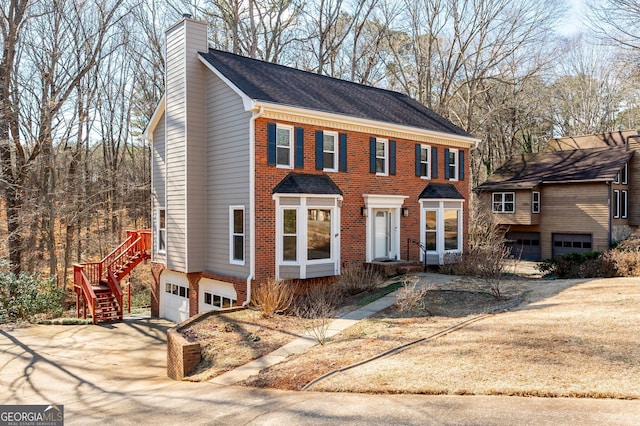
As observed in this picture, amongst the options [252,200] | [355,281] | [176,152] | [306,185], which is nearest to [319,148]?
[306,185]

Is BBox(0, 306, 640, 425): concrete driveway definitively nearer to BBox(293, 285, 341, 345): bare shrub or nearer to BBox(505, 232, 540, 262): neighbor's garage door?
BBox(293, 285, 341, 345): bare shrub

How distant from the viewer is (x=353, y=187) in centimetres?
1639

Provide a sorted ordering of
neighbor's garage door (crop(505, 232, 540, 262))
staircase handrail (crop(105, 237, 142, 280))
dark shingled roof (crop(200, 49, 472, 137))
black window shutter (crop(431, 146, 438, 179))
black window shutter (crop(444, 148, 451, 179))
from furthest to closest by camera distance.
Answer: neighbor's garage door (crop(505, 232, 540, 262))
black window shutter (crop(444, 148, 451, 179))
black window shutter (crop(431, 146, 438, 179))
staircase handrail (crop(105, 237, 142, 280))
dark shingled roof (crop(200, 49, 472, 137))

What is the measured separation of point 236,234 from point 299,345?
Result: 538 cm

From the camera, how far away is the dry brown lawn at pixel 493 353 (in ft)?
22.1

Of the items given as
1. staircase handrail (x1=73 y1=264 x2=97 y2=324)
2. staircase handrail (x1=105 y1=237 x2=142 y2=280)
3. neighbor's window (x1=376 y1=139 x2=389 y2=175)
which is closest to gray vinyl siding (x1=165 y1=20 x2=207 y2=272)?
staircase handrail (x1=73 y1=264 x2=97 y2=324)

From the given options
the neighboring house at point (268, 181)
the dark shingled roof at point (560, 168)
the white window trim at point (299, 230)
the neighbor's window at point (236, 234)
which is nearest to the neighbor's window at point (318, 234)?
the neighboring house at point (268, 181)

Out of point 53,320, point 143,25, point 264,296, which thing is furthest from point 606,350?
point 143,25

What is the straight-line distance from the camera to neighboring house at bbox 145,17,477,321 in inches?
555

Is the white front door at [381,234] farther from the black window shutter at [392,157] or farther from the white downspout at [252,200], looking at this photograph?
the white downspout at [252,200]

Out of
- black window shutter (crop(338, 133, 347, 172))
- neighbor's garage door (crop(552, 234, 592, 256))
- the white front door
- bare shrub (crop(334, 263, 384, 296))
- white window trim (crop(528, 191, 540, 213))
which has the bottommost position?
bare shrub (crop(334, 263, 384, 296))

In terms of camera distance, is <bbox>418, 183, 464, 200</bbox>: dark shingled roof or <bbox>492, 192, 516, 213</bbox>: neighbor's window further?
<bbox>492, 192, 516, 213</bbox>: neighbor's window

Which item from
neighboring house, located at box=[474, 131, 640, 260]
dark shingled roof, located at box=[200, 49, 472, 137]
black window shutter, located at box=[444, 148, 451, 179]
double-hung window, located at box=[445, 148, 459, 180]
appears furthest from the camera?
neighboring house, located at box=[474, 131, 640, 260]

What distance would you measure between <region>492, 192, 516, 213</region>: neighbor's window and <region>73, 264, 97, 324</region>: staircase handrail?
25.2 m
